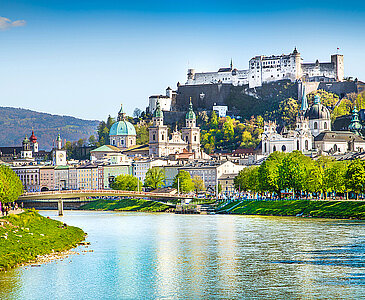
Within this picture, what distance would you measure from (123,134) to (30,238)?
114 m

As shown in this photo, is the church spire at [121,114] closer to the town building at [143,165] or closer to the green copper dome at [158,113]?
the green copper dome at [158,113]

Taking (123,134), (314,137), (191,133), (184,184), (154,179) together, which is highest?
(123,134)

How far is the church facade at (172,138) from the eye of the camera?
14000 cm

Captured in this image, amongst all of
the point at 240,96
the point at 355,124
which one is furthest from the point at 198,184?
the point at 240,96

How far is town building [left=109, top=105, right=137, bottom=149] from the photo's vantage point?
153m

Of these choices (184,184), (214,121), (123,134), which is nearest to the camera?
(184,184)

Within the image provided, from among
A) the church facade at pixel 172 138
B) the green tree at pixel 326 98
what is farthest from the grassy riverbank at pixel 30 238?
the green tree at pixel 326 98

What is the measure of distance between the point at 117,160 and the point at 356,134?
39079 millimetres

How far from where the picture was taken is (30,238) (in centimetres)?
4000

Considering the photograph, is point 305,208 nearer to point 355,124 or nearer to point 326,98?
point 355,124

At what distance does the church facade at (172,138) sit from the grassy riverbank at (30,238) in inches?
3511

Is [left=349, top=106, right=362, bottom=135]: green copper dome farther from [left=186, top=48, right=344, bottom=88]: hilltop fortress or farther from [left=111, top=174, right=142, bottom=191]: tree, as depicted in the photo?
[left=111, top=174, right=142, bottom=191]: tree

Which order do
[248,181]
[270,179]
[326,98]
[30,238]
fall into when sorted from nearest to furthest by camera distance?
1. [30,238]
2. [270,179]
3. [248,181]
4. [326,98]

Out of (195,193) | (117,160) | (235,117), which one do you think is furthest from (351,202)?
(235,117)
